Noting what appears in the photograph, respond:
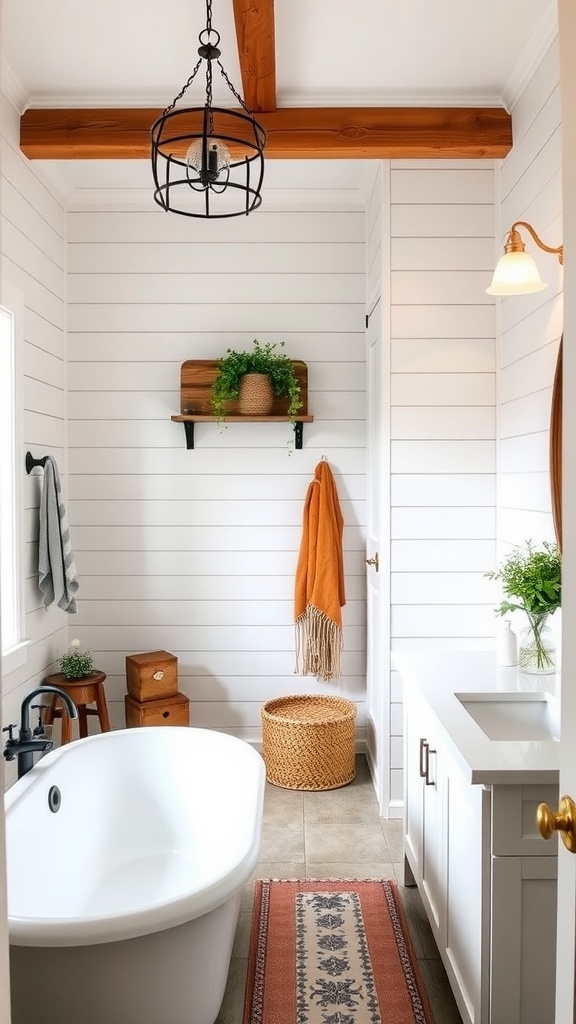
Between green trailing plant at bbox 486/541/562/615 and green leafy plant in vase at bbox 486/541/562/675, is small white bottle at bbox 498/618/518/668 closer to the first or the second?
green leafy plant in vase at bbox 486/541/562/675

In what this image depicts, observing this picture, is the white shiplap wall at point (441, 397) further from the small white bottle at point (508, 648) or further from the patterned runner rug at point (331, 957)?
the patterned runner rug at point (331, 957)

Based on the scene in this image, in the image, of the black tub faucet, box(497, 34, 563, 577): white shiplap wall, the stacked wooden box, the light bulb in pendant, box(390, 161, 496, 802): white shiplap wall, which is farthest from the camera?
the stacked wooden box

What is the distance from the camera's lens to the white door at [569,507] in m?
0.96

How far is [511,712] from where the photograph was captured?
2.30 m

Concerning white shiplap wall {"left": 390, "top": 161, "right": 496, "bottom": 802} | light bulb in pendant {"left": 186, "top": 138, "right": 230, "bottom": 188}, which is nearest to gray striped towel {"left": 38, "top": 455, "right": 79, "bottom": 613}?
white shiplap wall {"left": 390, "top": 161, "right": 496, "bottom": 802}

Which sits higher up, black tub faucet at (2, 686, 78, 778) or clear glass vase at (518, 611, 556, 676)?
clear glass vase at (518, 611, 556, 676)

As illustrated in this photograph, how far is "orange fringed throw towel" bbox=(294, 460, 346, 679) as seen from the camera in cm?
389

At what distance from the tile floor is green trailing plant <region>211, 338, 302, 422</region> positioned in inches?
68.6

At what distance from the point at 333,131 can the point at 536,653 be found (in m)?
2.09

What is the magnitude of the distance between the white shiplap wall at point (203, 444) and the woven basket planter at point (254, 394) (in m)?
0.20

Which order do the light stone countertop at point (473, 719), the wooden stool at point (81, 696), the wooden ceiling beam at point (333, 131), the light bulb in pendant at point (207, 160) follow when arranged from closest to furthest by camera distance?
the light stone countertop at point (473, 719) < the light bulb in pendant at point (207, 160) < the wooden ceiling beam at point (333, 131) < the wooden stool at point (81, 696)

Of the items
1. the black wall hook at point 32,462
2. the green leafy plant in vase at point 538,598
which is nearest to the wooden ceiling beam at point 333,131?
the black wall hook at point 32,462

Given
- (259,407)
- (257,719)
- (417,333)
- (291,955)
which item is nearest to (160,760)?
(291,955)

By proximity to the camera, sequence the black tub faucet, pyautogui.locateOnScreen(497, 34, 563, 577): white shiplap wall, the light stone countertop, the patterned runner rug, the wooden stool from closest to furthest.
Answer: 1. the light stone countertop
2. the patterned runner rug
3. the black tub faucet
4. pyautogui.locateOnScreen(497, 34, 563, 577): white shiplap wall
5. the wooden stool
